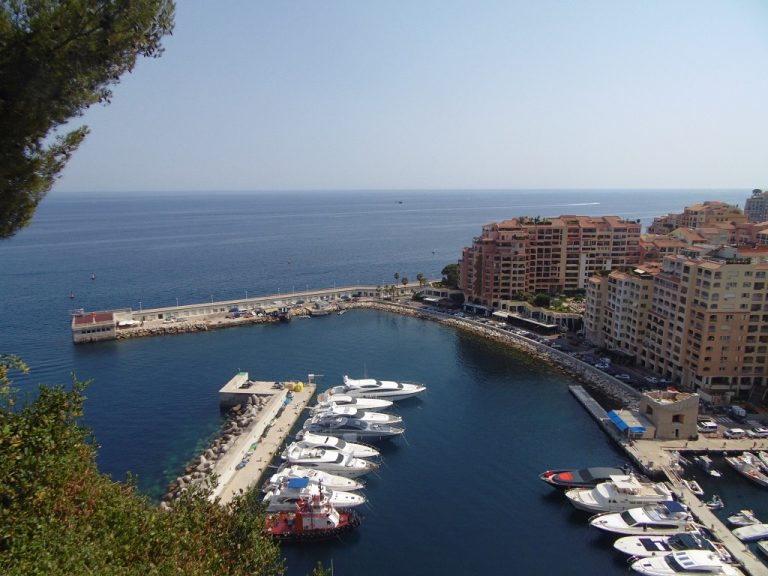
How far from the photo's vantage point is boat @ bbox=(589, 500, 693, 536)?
87.4 feet

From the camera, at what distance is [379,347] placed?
191 ft

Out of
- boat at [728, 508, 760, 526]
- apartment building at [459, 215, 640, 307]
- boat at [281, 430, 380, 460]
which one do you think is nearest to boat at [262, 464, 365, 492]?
boat at [281, 430, 380, 460]

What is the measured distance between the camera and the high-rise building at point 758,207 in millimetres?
116500

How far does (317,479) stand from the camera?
30938mm

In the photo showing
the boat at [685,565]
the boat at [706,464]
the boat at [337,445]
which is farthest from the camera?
the boat at [337,445]

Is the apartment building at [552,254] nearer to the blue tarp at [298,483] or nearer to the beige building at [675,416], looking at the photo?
the beige building at [675,416]

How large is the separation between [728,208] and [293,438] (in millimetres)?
81965

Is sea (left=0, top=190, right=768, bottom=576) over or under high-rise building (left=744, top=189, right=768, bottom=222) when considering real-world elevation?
under

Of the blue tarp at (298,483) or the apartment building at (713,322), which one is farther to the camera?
the apartment building at (713,322)

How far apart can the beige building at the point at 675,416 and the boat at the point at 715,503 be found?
22.0 ft

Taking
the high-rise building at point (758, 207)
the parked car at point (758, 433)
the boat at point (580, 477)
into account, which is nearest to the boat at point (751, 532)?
the boat at point (580, 477)

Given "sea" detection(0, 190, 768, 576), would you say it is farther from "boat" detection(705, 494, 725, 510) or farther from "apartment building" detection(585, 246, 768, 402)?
"apartment building" detection(585, 246, 768, 402)

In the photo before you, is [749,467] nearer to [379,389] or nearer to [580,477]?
[580,477]

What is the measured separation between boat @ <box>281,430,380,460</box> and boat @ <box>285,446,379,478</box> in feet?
2.40
